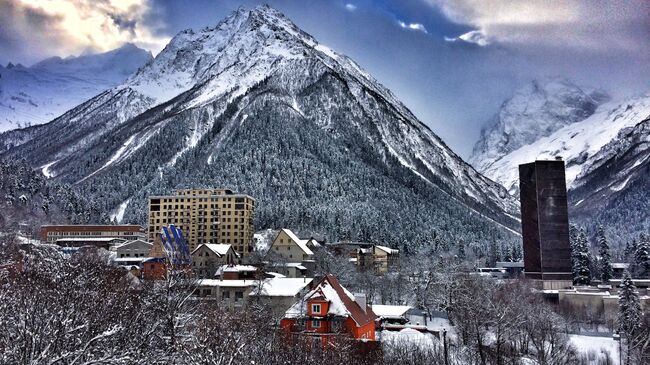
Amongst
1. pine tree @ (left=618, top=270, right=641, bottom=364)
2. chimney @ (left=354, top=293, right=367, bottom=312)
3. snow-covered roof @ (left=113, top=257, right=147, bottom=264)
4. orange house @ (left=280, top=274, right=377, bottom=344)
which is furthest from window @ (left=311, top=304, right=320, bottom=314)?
snow-covered roof @ (left=113, top=257, right=147, bottom=264)

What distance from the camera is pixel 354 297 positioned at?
208 ft

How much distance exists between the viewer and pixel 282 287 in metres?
77.2

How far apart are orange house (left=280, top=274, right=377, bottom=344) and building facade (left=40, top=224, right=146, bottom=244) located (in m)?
112

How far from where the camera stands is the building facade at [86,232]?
153 meters

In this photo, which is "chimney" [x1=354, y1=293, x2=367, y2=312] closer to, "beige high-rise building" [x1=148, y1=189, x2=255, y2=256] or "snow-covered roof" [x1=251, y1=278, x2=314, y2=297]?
"snow-covered roof" [x1=251, y1=278, x2=314, y2=297]

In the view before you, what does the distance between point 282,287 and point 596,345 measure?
127 ft

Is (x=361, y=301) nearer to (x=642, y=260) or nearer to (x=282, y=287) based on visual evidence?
(x=282, y=287)

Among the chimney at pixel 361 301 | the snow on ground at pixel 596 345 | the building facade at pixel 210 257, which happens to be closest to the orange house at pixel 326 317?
the chimney at pixel 361 301

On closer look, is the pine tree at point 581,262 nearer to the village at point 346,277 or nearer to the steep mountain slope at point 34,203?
the village at point 346,277

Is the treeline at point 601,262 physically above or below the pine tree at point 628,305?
above

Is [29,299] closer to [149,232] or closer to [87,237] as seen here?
[87,237]

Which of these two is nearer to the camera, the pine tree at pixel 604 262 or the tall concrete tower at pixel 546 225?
the tall concrete tower at pixel 546 225

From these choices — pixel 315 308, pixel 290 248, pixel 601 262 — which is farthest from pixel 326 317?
pixel 601 262

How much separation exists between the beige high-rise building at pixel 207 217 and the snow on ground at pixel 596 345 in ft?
364
